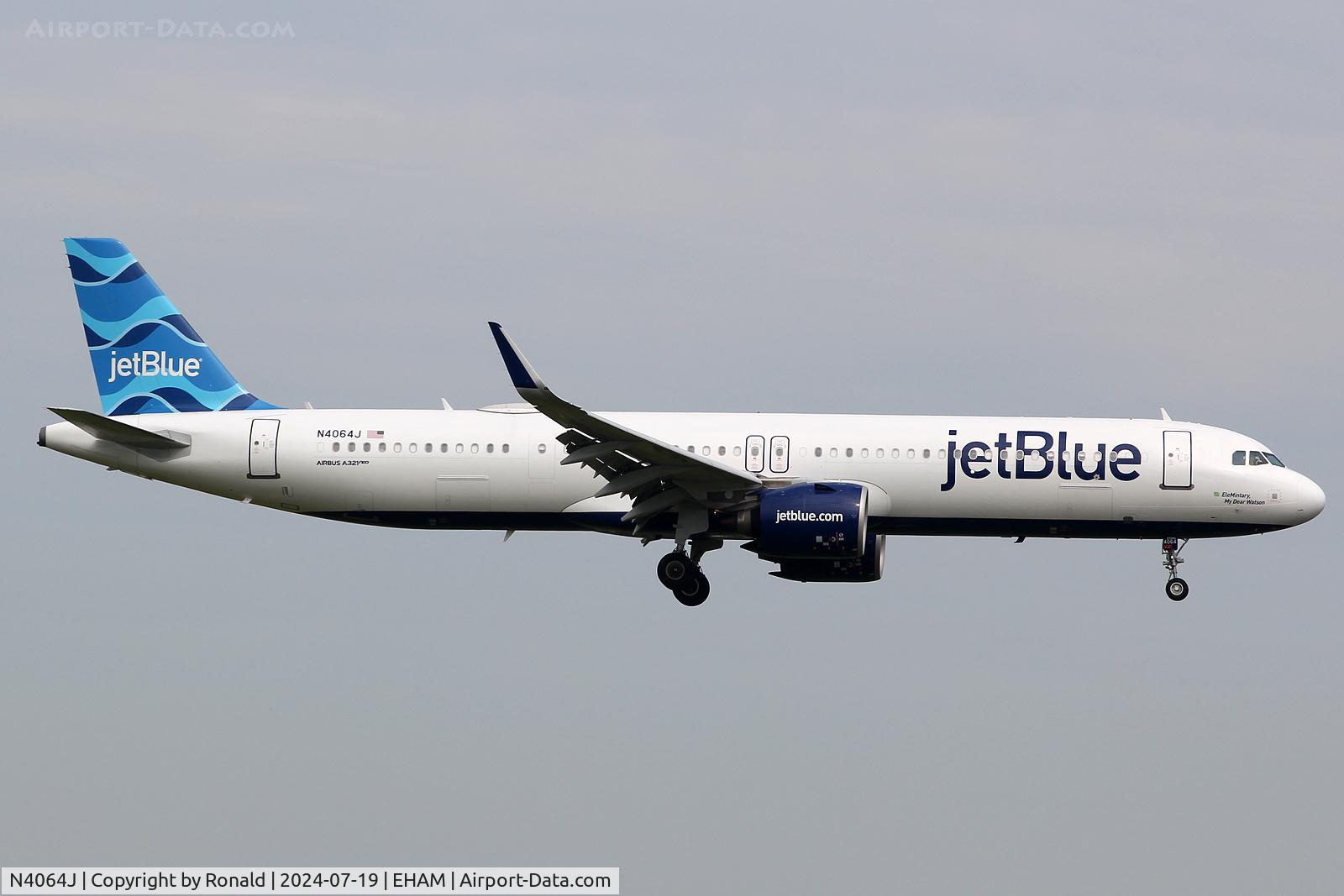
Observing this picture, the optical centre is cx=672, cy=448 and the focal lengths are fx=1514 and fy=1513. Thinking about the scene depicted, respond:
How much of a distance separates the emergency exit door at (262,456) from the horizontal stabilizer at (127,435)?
4.44 ft

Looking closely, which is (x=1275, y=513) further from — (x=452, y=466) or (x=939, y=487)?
(x=452, y=466)

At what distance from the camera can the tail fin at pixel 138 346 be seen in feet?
104

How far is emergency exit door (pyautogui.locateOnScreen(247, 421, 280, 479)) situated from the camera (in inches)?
1187

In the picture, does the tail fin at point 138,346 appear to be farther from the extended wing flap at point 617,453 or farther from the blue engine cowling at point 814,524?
the blue engine cowling at point 814,524

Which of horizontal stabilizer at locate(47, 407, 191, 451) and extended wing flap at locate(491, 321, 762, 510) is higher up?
horizontal stabilizer at locate(47, 407, 191, 451)

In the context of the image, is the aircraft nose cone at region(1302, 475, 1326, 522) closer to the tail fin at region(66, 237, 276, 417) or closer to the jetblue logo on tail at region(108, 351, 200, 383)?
the tail fin at region(66, 237, 276, 417)

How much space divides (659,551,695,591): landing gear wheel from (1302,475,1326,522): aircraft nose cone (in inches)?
477

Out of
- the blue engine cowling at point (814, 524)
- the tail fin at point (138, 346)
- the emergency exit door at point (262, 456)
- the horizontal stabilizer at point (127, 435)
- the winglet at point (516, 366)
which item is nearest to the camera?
the winglet at point (516, 366)

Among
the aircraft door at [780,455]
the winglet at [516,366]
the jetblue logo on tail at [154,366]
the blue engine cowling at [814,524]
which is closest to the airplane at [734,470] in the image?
the aircraft door at [780,455]

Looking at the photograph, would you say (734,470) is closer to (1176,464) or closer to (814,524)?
(814,524)

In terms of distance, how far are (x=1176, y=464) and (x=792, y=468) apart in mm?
7513

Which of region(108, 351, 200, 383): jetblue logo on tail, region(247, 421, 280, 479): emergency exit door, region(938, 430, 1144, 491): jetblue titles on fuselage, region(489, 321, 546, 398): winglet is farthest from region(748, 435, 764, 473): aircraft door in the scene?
region(108, 351, 200, 383): jetblue logo on tail

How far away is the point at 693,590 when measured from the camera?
29.3 m

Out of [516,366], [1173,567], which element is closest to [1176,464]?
[1173,567]
